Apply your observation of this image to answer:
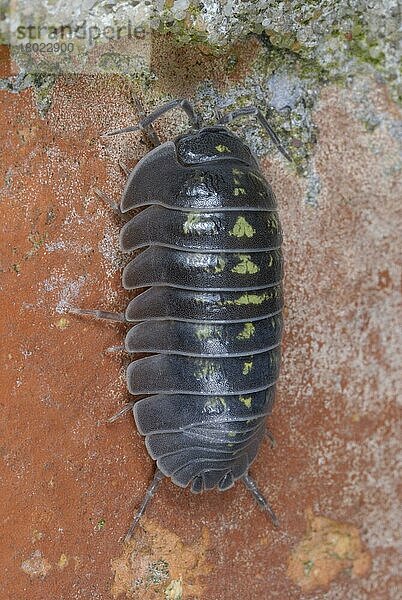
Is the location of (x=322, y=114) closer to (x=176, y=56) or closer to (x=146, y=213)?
(x=176, y=56)

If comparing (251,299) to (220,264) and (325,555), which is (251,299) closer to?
(220,264)

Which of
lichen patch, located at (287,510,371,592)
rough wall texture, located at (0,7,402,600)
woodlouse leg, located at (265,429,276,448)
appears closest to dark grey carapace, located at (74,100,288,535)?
rough wall texture, located at (0,7,402,600)

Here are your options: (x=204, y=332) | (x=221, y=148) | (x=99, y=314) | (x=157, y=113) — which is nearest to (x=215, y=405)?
(x=204, y=332)

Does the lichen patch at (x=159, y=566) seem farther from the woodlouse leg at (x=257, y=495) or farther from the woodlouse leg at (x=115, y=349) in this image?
the woodlouse leg at (x=115, y=349)

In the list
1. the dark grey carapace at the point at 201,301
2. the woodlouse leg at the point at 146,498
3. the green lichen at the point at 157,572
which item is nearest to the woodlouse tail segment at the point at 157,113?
the dark grey carapace at the point at 201,301

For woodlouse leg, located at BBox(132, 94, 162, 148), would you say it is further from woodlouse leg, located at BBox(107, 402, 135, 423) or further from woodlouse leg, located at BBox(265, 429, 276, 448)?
woodlouse leg, located at BBox(265, 429, 276, 448)

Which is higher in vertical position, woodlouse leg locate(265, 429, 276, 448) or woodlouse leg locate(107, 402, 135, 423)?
woodlouse leg locate(107, 402, 135, 423)
